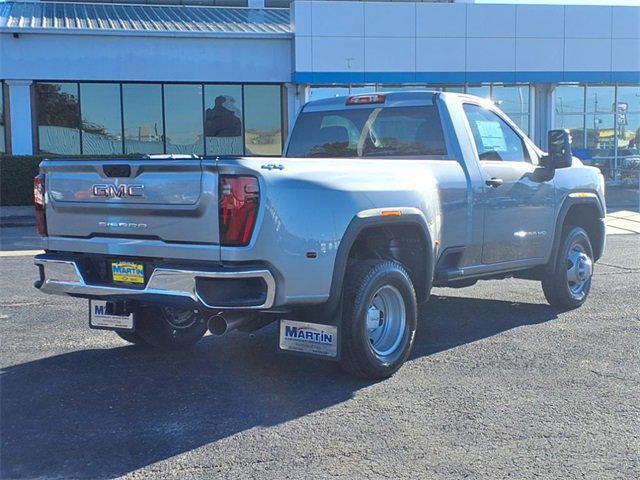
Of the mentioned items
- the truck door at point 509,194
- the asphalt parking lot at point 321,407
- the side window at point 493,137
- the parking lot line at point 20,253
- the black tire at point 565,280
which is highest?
the side window at point 493,137

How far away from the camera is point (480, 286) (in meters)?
9.00

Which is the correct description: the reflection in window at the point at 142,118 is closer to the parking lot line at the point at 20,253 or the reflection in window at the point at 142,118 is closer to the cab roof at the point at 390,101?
the parking lot line at the point at 20,253

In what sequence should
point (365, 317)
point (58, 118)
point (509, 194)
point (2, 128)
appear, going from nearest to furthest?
point (365, 317) < point (509, 194) < point (2, 128) < point (58, 118)

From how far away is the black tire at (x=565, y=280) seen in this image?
719 centimetres

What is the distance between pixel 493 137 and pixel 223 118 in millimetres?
16213

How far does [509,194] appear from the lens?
6391 mm

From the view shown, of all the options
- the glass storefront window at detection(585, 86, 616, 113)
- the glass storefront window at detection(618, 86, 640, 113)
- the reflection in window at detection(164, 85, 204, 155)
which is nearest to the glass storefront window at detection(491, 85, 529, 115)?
the glass storefront window at detection(585, 86, 616, 113)

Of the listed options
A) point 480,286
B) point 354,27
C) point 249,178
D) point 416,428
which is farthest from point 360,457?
point 354,27

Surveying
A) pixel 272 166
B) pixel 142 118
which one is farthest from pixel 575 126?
pixel 272 166

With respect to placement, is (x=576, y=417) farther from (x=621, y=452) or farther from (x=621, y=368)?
(x=621, y=368)

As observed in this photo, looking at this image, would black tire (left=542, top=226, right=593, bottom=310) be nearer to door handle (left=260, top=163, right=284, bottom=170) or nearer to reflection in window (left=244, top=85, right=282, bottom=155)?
door handle (left=260, top=163, right=284, bottom=170)

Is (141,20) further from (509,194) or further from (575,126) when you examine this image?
(509,194)

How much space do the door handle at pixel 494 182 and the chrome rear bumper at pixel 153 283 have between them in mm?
2611

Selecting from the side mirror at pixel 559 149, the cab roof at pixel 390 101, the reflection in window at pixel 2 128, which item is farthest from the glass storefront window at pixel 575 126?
the cab roof at pixel 390 101
